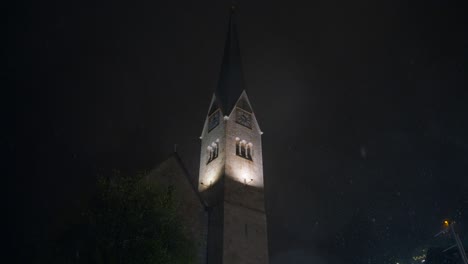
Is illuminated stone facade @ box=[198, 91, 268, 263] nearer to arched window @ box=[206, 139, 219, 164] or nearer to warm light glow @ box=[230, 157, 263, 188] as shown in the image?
warm light glow @ box=[230, 157, 263, 188]

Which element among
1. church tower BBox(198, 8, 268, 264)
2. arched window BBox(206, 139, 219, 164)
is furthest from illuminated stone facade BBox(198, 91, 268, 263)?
arched window BBox(206, 139, 219, 164)

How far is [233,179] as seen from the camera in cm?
3372

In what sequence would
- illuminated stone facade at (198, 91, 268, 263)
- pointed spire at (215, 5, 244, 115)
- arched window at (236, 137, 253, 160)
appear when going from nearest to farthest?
illuminated stone facade at (198, 91, 268, 263)
arched window at (236, 137, 253, 160)
pointed spire at (215, 5, 244, 115)

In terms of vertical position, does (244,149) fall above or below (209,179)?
above

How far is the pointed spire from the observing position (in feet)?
135

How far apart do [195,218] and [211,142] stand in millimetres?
9926

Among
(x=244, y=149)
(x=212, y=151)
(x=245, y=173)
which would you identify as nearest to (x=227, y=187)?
(x=245, y=173)

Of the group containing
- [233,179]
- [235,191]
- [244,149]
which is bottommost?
[235,191]

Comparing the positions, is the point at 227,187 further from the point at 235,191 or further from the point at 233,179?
the point at 233,179

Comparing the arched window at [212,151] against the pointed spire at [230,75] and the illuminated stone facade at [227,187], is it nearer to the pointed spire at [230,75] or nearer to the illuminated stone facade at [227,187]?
the illuminated stone facade at [227,187]

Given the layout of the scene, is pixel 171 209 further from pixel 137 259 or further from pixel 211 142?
pixel 211 142

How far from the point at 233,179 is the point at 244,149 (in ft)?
15.0

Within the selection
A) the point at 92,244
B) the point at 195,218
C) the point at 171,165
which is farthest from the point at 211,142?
the point at 92,244

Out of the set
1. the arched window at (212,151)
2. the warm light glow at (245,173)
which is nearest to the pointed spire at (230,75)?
the arched window at (212,151)
